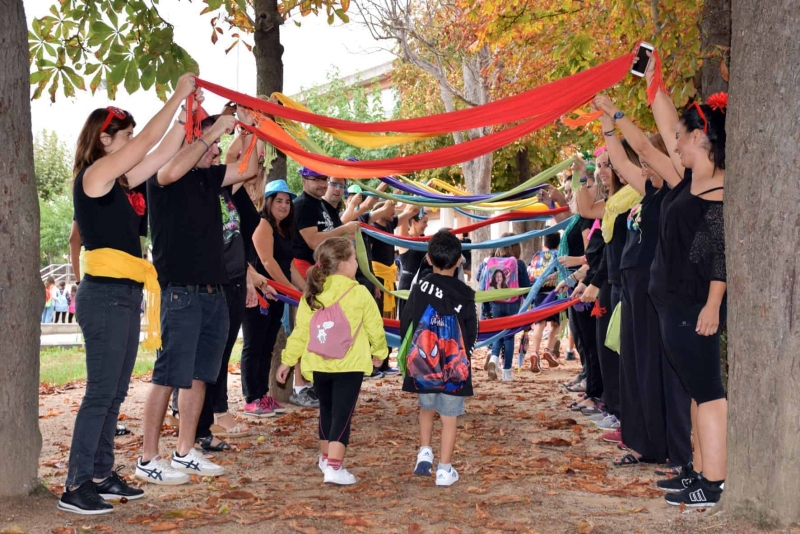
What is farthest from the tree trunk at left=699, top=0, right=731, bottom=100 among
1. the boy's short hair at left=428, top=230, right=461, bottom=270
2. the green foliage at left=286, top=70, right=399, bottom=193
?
the green foliage at left=286, top=70, right=399, bottom=193

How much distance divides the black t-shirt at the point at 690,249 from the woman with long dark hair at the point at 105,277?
8.44 feet

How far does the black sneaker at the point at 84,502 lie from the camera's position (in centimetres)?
383

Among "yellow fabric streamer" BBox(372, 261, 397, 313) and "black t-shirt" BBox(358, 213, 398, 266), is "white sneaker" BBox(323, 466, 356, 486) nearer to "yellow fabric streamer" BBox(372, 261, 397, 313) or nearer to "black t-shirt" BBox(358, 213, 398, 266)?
"yellow fabric streamer" BBox(372, 261, 397, 313)

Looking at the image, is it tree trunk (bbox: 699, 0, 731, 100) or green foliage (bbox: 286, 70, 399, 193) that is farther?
green foliage (bbox: 286, 70, 399, 193)

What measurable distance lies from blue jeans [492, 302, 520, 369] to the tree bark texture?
133 inches

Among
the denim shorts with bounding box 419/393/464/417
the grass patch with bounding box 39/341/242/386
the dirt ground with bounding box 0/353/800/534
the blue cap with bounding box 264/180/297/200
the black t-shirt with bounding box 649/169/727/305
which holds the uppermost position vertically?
the blue cap with bounding box 264/180/297/200

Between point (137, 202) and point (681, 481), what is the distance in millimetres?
3233

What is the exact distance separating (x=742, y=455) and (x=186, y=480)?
290cm

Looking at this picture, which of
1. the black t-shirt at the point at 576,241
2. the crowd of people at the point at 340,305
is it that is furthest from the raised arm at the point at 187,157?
the black t-shirt at the point at 576,241

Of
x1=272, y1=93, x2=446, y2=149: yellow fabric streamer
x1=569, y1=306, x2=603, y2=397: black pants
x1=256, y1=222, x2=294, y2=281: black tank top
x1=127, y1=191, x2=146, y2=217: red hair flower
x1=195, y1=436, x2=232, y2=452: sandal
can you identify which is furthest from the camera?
x1=569, y1=306, x2=603, y2=397: black pants

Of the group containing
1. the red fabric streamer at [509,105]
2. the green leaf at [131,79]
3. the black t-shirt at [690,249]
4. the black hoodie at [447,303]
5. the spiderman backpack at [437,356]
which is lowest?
the spiderman backpack at [437,356]

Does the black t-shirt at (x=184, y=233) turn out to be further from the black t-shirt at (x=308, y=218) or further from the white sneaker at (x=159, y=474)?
the black t-shirt at (x=308, y=218)

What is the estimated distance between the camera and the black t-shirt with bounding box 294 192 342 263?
279 inches

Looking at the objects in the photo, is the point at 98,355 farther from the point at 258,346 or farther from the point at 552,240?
the point at 552,240
